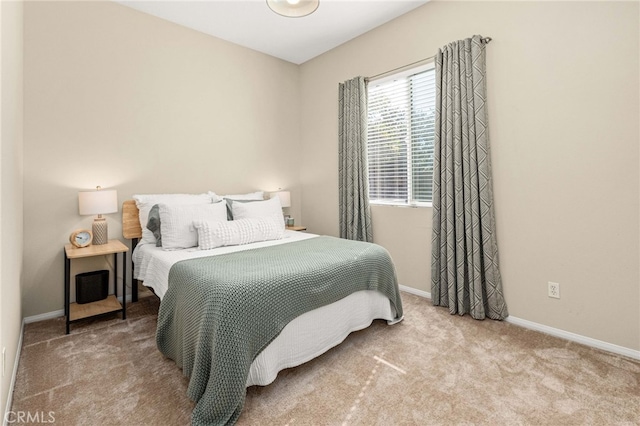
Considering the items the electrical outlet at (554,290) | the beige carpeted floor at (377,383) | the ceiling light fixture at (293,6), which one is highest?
Result: the ceiling light fixture at (293,6)

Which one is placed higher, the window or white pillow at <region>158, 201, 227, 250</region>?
the window

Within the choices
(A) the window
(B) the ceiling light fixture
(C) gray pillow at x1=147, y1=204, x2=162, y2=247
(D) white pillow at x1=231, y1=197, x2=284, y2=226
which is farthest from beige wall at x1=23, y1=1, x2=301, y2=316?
(B) the ceiling light fixture

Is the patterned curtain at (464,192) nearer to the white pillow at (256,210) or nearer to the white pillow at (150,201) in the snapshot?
the white pillow at (256,210)

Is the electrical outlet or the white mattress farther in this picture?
the electrical outlet

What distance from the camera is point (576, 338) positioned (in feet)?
7.41

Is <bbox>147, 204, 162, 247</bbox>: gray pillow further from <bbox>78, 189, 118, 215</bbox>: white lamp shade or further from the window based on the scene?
the window

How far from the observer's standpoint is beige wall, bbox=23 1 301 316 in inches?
104

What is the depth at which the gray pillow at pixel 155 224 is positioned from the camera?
2.76 m

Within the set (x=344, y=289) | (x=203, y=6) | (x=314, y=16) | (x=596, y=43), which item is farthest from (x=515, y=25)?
(x=203, y=6)

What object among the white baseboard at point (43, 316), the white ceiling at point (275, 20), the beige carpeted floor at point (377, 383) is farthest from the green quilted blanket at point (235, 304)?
the white ceiling at point (275, 20)

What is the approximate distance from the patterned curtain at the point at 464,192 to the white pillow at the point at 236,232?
155cm

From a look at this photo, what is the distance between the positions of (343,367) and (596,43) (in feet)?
8.94

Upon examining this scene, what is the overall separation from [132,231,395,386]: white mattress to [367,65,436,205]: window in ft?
4.43

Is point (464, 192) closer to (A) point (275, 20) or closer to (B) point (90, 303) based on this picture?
(A) point (275, 20)
